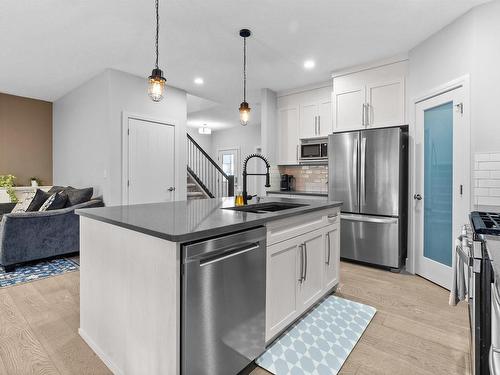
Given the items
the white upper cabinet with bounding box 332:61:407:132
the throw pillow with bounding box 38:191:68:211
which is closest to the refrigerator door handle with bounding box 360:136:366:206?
the white upper cabinet with bounding box 332:61:407:132

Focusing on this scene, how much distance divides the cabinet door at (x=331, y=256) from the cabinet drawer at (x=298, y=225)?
87 millimetres

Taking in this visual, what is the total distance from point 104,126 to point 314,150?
A: 10.7 feet

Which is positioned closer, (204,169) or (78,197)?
(78,197)

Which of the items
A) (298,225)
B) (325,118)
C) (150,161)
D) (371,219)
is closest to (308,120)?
(325,118)

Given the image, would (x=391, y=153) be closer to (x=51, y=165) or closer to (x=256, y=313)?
(x=256, y=313)

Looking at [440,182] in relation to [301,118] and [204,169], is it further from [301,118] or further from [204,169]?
[204,169]

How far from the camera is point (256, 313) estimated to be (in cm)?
162

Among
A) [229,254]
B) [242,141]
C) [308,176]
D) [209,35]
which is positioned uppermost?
[209,35]

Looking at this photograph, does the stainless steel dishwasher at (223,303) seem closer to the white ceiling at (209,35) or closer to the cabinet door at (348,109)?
the white ceiling at (209,35)

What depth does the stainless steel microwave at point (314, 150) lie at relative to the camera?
14.9 feet

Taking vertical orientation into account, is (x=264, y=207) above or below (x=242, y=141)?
below

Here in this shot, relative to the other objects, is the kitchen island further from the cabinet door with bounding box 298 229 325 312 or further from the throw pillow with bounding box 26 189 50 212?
the throw pillow with bounding box 26 189 50 212

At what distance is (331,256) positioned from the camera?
2545 mm

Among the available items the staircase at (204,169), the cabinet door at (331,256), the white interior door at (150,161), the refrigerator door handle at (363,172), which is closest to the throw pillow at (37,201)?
the white interior door at (150,161)
